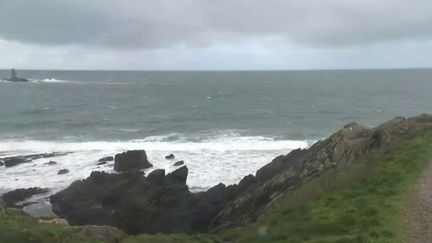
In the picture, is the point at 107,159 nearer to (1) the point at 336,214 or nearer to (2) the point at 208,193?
(2) the point at 208,193

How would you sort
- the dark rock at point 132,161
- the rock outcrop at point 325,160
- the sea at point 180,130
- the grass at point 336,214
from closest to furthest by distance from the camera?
the grass at point 336,214, the rock outcrop at point 325,160, the dark rock at point 132,161, the sea at point 180,130

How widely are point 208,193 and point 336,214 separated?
42.5ft

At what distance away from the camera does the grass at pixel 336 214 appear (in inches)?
498

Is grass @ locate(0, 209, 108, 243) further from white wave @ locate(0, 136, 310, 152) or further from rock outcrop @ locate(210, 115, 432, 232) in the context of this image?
white wave @ locate(0, 136, 310, 152)

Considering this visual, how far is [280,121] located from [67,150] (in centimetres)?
2870

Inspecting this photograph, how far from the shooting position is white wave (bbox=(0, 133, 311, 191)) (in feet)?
116

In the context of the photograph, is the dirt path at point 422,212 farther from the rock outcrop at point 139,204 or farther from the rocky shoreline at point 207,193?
the rock outcrop at point 139,204

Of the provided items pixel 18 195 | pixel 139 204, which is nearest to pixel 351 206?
pixel 139 204

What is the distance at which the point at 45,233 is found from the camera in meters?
12.5

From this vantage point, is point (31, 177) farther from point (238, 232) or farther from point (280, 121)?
point (280, 121)

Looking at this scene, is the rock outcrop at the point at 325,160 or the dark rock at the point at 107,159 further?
the dark rock at the point at 107,159

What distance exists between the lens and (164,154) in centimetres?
4400

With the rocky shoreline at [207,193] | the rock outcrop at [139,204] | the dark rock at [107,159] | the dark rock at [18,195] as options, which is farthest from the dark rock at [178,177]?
the dark rock at [107,159]

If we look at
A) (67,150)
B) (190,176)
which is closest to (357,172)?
(190,176)
